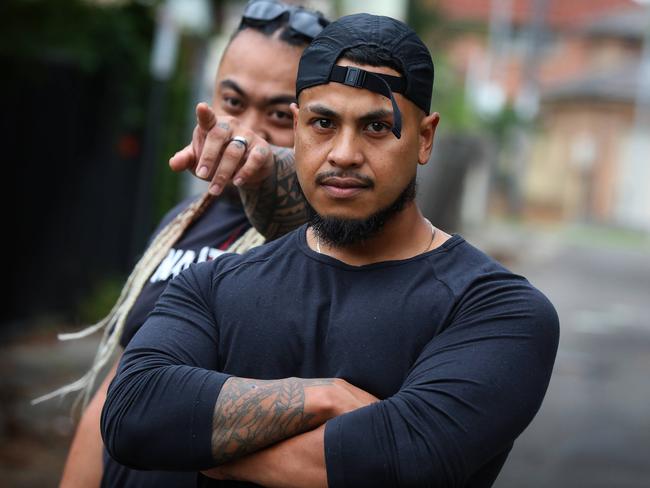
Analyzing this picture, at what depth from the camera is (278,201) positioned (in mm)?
2758

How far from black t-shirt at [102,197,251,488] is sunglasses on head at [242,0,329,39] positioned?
47 centimetres

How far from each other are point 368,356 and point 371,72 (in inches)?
21.9

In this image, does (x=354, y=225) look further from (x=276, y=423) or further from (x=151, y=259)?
(x=151, y=259)

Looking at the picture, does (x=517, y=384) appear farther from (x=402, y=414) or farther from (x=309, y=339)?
(x=309, y=339)

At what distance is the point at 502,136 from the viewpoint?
4019cm

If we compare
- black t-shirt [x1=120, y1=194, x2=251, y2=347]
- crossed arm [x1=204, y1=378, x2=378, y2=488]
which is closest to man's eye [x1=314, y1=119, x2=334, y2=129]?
crossed arm [x1=204, y1=378, x2=378, y2=488]

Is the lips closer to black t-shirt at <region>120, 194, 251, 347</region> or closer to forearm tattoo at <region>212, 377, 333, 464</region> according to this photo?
forearm tattoo at <region>212, 377, 333, 464</region>

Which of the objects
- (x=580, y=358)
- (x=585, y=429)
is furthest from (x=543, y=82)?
(x=585, y=429)

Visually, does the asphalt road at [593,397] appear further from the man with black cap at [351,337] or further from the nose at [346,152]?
the nose at [346,152]

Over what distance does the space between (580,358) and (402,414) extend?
36.7 ft

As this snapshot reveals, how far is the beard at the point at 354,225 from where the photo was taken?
7.82 feet

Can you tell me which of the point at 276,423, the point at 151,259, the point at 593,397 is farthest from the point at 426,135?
the point at 593,397

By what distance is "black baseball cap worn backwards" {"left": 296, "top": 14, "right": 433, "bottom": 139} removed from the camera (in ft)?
7.66

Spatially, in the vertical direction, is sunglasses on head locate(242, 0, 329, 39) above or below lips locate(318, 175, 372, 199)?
above
